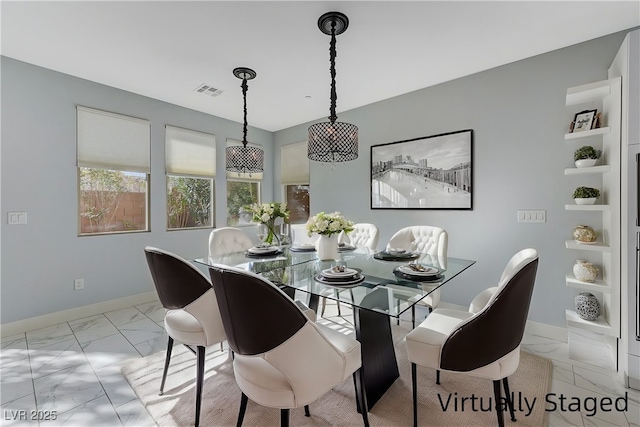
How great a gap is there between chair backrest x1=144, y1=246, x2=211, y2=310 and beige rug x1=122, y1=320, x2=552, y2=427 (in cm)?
69

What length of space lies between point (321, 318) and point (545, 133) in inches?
112

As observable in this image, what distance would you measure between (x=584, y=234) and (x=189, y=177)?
14.3 ft

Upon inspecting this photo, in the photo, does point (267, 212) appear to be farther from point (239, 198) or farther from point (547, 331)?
point (547, 331)

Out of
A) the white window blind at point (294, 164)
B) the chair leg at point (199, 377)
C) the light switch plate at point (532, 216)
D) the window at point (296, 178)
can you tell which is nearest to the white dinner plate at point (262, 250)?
the chair leg at point (199, 377)

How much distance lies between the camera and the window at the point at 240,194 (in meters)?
4.50

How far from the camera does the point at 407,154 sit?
3.46 meters

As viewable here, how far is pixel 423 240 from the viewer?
271 centimetres

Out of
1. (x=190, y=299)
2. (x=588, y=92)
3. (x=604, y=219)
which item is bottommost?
(x=190, y=299)

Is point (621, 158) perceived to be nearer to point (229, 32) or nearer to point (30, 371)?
point (229, 32)

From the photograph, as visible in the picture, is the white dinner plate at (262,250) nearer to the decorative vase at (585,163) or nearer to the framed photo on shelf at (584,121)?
the decorative vase at (585,163)

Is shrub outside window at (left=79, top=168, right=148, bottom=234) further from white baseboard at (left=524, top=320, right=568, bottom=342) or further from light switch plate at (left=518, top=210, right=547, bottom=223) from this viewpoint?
white baseboard at (left=524, top=320, right=568, bottom=342)

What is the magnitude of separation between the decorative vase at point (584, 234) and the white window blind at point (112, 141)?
4475 mm

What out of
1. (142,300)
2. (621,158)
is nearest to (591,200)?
(621,158)

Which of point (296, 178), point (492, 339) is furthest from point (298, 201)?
point (492, 339)
